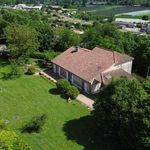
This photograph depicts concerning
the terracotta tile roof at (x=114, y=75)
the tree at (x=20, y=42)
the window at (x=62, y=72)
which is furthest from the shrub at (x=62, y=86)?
the tree at (x=20, y=42)

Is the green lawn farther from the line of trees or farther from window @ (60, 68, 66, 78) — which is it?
the line of trees

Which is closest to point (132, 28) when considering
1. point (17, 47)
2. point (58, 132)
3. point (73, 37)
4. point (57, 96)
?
point (73, 37)

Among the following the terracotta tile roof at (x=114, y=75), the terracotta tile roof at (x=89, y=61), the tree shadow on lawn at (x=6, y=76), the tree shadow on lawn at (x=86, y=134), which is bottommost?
the tree shadow on lawn at (x=86, y=134)

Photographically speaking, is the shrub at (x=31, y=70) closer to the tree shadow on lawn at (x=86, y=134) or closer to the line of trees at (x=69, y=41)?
the line of trees at (x=69, y=41)

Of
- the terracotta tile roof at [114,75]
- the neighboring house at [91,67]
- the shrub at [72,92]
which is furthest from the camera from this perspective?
the neighboring house at [91,67]

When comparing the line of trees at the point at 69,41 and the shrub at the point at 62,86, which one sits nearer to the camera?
the shrub at the point at 62,86

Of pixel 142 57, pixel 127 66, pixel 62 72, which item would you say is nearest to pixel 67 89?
pixel 62 72

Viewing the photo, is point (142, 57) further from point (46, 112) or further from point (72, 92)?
point (46, 112)

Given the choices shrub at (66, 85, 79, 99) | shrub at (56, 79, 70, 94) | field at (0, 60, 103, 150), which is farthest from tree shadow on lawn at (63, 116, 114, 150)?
shrub at (56, 79, 70, 94)
